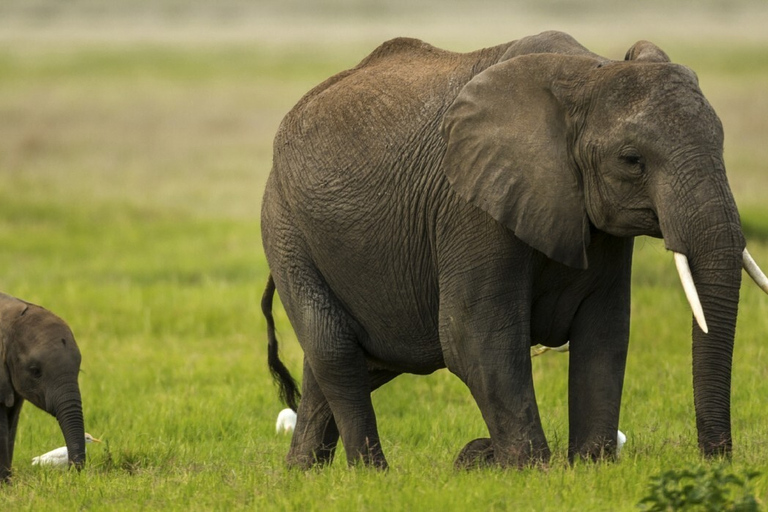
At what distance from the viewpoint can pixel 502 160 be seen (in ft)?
20.9

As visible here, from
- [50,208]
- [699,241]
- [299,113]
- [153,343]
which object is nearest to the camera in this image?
[699,241]

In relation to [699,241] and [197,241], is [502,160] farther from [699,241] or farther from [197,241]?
[197,241]

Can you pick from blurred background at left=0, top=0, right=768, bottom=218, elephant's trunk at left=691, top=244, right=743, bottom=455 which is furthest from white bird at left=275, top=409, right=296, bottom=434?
blurred background at left=0, top=0, right=768, bottom=218

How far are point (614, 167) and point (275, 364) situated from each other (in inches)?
134

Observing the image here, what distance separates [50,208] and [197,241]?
310 cm

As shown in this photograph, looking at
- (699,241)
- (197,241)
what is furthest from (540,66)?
(197,241)

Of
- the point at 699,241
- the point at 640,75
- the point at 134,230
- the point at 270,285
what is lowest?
the point at 134,230

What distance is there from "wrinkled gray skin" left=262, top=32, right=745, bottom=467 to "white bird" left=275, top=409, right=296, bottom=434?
5.53ft

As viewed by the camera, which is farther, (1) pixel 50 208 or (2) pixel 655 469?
(1) pixel 50 208

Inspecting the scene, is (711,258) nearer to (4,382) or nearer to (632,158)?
(632,158)

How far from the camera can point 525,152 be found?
6324 millimetres

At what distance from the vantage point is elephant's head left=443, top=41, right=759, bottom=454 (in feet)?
18.7

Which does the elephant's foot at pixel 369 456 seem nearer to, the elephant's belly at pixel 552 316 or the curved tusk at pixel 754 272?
the elephant's belly at pixel 552 316

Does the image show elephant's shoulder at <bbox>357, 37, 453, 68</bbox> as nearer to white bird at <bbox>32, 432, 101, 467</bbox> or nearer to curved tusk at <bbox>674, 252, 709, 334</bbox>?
curved tusk at <bbox>674, 252, 709, 334</bbox>
